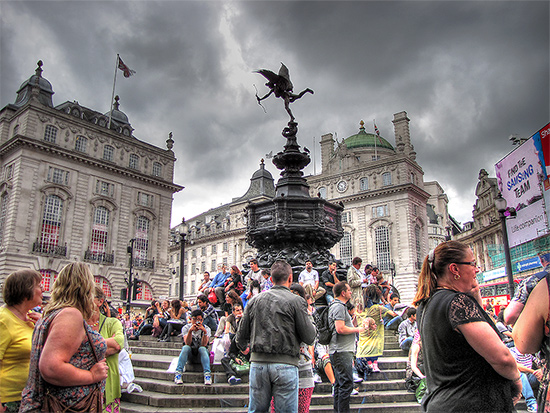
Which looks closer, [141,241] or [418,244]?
[141,241]

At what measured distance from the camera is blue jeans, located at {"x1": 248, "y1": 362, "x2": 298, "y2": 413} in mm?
4166

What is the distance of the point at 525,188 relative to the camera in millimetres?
23203

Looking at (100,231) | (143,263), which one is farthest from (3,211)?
(143,263)

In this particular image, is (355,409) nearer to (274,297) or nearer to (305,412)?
(305,412)

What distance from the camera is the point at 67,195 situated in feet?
127

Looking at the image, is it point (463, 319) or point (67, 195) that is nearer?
point (463, 319)

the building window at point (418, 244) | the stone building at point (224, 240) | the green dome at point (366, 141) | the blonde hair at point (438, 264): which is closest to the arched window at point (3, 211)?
the stone building at point (224, 240)

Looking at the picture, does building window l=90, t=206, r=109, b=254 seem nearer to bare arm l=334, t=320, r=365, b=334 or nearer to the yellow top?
bare arm l=334, t=320, r=365, b=334

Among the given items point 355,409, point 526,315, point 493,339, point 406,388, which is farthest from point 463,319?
point 406,388

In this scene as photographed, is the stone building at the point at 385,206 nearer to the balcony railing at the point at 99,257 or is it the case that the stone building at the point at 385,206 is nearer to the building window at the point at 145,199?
the building window at the point at 145,199

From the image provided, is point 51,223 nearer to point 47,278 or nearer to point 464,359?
point 47,278

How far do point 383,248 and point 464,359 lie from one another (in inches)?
1900

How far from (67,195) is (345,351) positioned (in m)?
38.7

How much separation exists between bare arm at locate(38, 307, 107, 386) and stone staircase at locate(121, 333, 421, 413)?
448 centimetres
